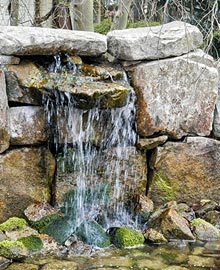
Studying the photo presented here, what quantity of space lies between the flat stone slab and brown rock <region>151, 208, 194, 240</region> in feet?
5.80

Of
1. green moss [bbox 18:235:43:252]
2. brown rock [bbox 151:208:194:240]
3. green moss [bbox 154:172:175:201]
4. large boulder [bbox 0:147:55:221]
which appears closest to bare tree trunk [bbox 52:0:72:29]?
large boulder [bbox 0:147:55:221]

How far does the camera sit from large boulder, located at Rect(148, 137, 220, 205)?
479 centimetres

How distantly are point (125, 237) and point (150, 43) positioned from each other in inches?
77.4

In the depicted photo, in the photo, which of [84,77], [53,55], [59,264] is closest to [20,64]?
[53,55]

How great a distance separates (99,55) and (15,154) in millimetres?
1355

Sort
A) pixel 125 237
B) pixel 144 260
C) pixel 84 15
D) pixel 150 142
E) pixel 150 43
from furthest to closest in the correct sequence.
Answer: pixel 84 15 → pixel 150 142 → pixel 150 43 → pixel 125 237 → pixel 144 260

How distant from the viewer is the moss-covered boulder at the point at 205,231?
4.27m

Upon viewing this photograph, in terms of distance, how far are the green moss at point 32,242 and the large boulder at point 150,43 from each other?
6.62 ft

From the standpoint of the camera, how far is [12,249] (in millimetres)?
3592

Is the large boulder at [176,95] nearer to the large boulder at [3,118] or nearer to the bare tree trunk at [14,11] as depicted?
the large boulder at [3,118]

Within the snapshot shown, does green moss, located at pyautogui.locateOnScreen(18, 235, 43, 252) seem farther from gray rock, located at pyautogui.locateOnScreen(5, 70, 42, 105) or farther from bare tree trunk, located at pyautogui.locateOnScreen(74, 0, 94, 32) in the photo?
bare tree trunk, located at pyautogui.locateOnScreen(74, 0, 94, 32)

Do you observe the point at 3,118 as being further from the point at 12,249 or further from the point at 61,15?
Answer: the point at 61,15

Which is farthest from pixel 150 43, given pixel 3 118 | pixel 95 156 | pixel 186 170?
pixel 3 118

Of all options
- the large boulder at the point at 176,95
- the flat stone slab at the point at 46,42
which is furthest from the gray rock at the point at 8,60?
the large boulder at the point at 176,95
